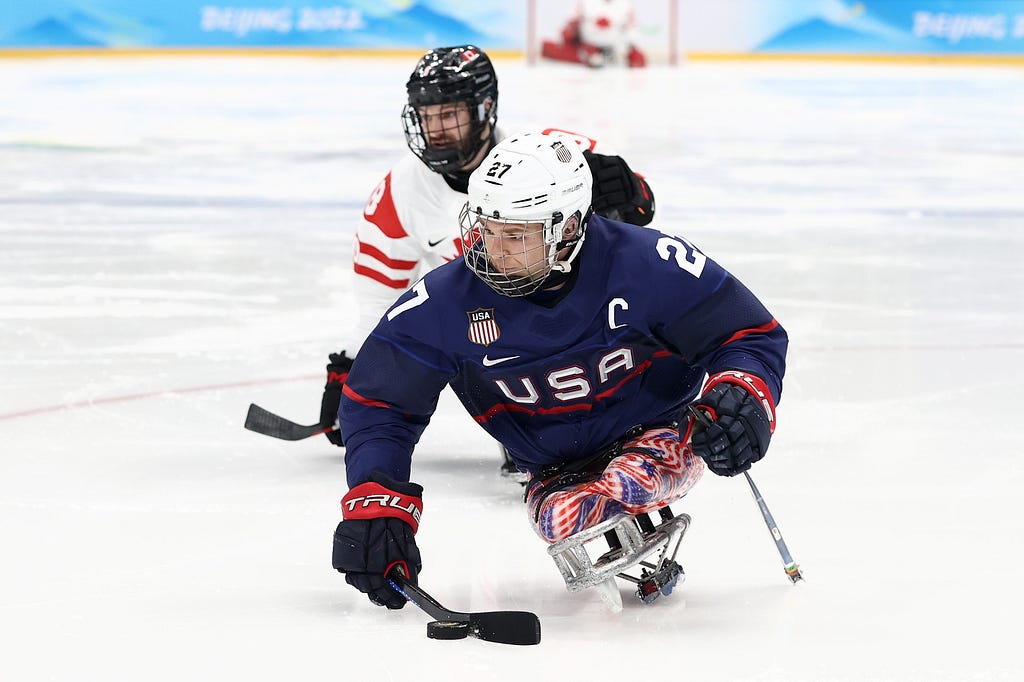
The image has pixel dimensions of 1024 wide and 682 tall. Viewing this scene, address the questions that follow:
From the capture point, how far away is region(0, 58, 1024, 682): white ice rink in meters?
2.47

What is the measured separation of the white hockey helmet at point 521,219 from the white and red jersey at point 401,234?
129 centimetres

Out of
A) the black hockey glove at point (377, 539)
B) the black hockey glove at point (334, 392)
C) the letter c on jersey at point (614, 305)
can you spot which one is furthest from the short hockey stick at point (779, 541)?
the black hockey glove at point (334, 392)

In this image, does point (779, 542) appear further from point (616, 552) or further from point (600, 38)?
point (600, 38)

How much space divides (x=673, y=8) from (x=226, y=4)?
565 centimetres

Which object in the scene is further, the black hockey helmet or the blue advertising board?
the blue advertising board

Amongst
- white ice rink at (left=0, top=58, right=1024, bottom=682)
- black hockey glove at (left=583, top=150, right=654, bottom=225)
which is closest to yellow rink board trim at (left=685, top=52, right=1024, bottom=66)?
white ice rink at (left=0, top=58, right=1024, bottom=682)

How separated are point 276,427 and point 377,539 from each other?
1500mm

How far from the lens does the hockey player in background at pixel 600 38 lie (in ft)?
60.3

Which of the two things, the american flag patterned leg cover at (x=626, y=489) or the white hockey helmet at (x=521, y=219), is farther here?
the american flag patterned leg cover at (x=626, y=489)

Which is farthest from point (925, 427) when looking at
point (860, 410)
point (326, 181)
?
point (326, 181)

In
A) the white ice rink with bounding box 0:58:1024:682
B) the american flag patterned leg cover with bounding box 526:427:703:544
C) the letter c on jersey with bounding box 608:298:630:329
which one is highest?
the letter c on jersey with bounding box 608:298:630:329

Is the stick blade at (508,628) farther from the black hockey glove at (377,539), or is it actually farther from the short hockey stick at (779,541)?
the short hockey stick at (779,541)

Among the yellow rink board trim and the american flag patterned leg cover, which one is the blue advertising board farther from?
the american flag patterned leg cover

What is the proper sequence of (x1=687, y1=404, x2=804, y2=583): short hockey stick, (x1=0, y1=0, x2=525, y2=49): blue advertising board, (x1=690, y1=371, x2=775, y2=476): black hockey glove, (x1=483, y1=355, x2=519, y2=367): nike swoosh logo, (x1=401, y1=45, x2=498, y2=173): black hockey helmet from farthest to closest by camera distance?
1. (x1=0, y1=0, x2=525, y2=49): blue advertising board
2. (x1=401, y1=45, x2=498, y2=173): black hockey helmet
3. (x1=687, y1=404, x2=804, y2=583): short hockey stick
4. (x1=483, y1=355, x2=519, y2=367): nike swoosh logo
5. (x1=690, y1=371, x2=775, y2=476): black hockey glove
